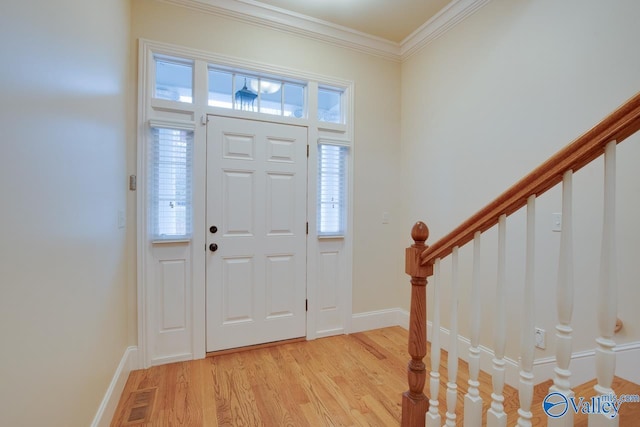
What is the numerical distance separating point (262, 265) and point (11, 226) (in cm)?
192

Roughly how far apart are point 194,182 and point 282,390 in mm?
1713

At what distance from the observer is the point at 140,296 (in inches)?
89.1

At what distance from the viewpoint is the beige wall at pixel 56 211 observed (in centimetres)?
83

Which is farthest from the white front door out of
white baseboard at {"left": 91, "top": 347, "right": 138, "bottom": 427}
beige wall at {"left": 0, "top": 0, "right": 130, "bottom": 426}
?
beige wall at {"left": 0, "top": 0, "right": 130, "bottom": 426}

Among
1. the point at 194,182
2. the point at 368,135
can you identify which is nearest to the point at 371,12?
the point at 368,135

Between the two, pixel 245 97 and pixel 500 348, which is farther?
pixel 245 97

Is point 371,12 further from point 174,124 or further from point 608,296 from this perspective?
point 608,296

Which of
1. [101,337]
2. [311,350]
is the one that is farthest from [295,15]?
[311,350]

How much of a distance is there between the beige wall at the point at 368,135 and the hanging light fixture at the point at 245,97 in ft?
0.90

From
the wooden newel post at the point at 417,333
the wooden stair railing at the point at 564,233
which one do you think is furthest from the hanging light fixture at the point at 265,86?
the wooden stair railing at the point at 564,233

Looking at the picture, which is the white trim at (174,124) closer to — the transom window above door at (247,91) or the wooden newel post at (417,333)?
the transom window above door at (247,91)

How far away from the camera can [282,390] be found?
2008mm

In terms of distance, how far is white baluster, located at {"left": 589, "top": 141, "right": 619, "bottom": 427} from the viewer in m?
0.75

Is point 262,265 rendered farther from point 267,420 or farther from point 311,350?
point 267,420
